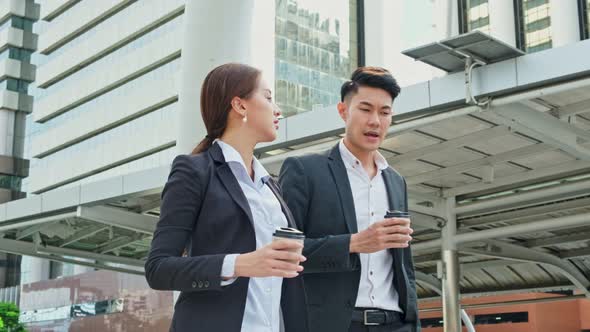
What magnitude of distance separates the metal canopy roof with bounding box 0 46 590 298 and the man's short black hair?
689cm

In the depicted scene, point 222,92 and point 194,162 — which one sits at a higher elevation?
point 222,92

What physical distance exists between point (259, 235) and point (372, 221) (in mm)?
1047

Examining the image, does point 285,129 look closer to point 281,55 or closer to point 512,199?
point 512,199

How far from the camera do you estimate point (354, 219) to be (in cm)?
341

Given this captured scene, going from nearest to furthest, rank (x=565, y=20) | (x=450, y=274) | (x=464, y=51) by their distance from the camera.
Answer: (x=464, y=51), (x=450, y=274), (x=565, y=20)

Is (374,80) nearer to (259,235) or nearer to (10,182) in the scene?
(259,235)

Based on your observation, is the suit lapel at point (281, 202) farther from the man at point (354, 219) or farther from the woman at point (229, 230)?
the man at point (354, 219)

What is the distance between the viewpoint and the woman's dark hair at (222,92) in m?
2.67

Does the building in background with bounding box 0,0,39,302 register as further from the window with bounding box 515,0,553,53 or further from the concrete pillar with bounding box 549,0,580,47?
the concrete pillar with bounding box 549,0,580,47

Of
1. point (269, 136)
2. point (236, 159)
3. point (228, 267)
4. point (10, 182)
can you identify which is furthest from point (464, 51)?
point (10, 182)

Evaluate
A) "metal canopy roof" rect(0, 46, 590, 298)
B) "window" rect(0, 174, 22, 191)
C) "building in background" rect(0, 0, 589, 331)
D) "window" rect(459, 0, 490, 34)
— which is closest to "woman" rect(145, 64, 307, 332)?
"metal canopy roof" rect(0, 46, 590, 298)

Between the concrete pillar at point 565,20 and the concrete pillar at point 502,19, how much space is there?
2095 millimetres

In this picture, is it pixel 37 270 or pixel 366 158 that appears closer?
pixel 366 158

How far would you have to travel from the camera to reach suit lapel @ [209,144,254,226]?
2477mm
